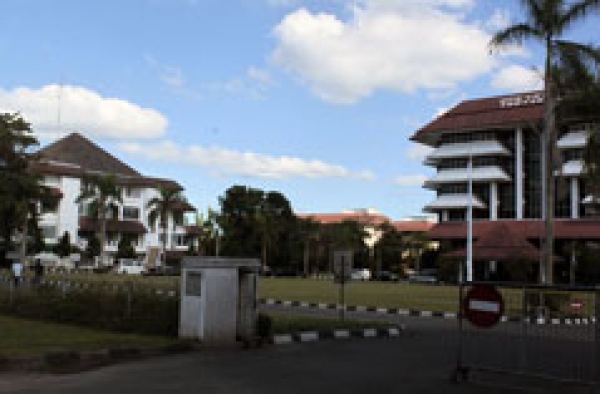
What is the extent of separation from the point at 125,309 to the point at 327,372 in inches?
244

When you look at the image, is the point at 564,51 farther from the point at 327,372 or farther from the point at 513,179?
the point at 513,179

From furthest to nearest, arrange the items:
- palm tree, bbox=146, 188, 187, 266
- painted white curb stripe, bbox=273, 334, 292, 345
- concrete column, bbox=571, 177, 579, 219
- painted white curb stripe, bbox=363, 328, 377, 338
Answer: palm tree, bbox=146, 188, 187, 266 → concrete column, bbox=571, 177, 579, 219 → painted white curb stripe, bbox=363, 328, 377, 338 → painted white curb stripe, bbox=273, 334, 292, 345

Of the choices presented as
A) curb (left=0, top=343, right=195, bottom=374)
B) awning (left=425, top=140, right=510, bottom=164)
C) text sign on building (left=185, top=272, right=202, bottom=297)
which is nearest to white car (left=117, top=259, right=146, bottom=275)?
awning (left=425, top=140, right=510, bottom=164)

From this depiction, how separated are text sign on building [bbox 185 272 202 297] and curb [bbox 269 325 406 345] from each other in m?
1.87

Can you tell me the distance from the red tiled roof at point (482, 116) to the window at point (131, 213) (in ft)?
131

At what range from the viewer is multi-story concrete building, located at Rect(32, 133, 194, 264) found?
288 feet

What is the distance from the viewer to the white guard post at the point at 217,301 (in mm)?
13141

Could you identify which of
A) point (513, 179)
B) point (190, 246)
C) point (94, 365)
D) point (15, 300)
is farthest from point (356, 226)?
point (94, 365)

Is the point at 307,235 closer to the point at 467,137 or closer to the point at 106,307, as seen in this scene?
the point at 467,137

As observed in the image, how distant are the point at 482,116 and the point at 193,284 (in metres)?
69.5

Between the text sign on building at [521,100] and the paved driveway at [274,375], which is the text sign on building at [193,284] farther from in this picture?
the text sign on building at [521,100]

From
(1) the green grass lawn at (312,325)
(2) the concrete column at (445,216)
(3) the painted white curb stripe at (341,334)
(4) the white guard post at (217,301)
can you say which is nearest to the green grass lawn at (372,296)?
(4) the white guard post at (217,301)

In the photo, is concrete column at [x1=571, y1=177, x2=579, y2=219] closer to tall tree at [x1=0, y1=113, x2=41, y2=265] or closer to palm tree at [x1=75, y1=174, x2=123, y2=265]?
palm tree at [x1=75, y1=174, x2=123, y2=265]

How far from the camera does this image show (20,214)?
115 ft
